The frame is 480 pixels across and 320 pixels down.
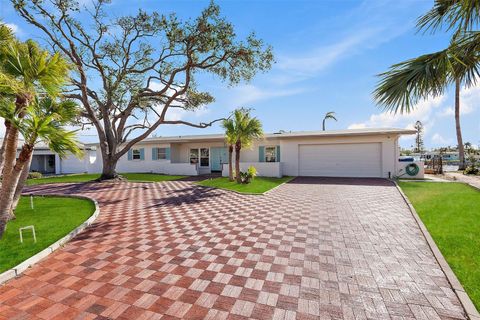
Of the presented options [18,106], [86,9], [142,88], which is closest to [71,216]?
[18,106]

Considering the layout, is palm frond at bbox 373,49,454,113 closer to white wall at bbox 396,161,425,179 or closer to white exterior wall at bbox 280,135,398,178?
white exterior wall at bbox 280,135,398,178

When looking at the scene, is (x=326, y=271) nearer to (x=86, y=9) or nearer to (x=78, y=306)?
(x=78, y=306)

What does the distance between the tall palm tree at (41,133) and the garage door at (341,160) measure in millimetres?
15963

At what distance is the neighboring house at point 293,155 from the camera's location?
16250mm

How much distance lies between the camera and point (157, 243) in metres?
5.28

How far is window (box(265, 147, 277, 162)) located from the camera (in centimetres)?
1967

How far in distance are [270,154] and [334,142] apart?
17.1 ft

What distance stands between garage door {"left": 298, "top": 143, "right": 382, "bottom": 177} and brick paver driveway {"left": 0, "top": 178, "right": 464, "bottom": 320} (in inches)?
415

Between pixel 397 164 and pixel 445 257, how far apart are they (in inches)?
539

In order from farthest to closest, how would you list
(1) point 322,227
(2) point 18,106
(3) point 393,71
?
(1) point 322,227, (2) point 18,106, (3) point 393,71

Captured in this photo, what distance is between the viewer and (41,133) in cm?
430

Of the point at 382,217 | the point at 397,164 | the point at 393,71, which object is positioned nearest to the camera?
the point at 393,71

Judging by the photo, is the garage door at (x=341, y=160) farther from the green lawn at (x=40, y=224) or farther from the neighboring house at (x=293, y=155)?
the green lawn at (x=40, y=224)

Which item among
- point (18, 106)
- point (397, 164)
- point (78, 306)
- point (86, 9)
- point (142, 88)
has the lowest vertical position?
point (78, 306)
